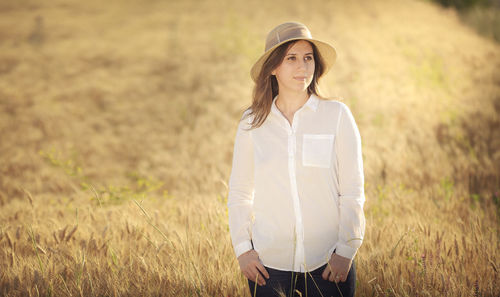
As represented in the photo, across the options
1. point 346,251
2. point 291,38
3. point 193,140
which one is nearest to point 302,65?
point 291,38

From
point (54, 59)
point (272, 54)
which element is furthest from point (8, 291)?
point (54, 59)

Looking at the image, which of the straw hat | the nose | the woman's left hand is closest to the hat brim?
the straw hat

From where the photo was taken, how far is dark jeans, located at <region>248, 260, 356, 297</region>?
1.93 metres

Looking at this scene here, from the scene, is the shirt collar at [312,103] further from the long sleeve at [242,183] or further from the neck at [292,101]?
the long sleeve at [242,183]

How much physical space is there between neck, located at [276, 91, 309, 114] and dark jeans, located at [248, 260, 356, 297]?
87 cm

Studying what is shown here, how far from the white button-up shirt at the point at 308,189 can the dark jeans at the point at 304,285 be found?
0.14ft

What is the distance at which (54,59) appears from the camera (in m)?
12.1

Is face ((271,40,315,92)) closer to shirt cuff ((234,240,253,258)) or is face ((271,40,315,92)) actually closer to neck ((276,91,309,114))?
neck ((276,91,309,114))

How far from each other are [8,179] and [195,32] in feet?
34.1

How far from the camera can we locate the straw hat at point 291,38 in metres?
2.06

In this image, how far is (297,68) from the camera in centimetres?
208

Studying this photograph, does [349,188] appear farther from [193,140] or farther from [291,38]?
[193,140]

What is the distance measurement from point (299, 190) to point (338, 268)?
1.41 ft

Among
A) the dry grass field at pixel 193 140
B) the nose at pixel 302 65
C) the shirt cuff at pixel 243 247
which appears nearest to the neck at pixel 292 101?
the nose at pixel 302 65
